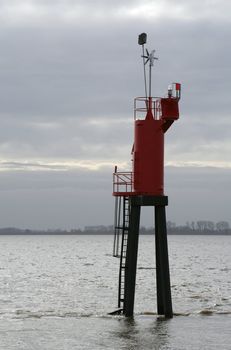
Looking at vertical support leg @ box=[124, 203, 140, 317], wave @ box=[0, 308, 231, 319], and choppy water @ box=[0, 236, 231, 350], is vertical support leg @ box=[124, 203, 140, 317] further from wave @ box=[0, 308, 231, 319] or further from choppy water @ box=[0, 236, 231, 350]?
wave @ box=[0, 308, 231, 319]

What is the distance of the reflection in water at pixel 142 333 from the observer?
1856 centimetres

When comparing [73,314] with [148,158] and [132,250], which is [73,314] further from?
[148,158]

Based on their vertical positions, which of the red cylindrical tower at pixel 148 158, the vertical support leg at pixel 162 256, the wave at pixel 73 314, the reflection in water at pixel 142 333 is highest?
the red cylindrical tower at pixel 148 158

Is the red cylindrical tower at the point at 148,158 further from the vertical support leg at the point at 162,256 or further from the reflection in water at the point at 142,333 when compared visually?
the reflection in water at the point at 142,333

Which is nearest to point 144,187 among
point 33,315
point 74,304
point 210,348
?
point 210,348

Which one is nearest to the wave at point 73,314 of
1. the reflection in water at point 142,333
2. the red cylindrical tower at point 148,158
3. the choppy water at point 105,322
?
the choppy water at point 105,322

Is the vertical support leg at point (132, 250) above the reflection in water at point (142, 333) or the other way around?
above

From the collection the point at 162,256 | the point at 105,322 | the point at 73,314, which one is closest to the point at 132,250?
the point at 162,256

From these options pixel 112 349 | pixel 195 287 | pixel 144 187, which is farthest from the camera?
pixel 195 287

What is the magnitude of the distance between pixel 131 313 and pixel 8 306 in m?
11.8

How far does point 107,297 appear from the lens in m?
37.3

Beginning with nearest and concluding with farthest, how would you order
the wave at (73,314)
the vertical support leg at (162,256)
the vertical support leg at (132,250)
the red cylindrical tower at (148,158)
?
1. the red cylindrical tower at (148,158)
2. the vertical support leg at (132,250)
3. the vertical support leg at (162,256)
4. the wave at (73,314)

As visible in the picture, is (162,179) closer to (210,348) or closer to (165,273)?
(165,273)

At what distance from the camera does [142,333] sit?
20469mm
